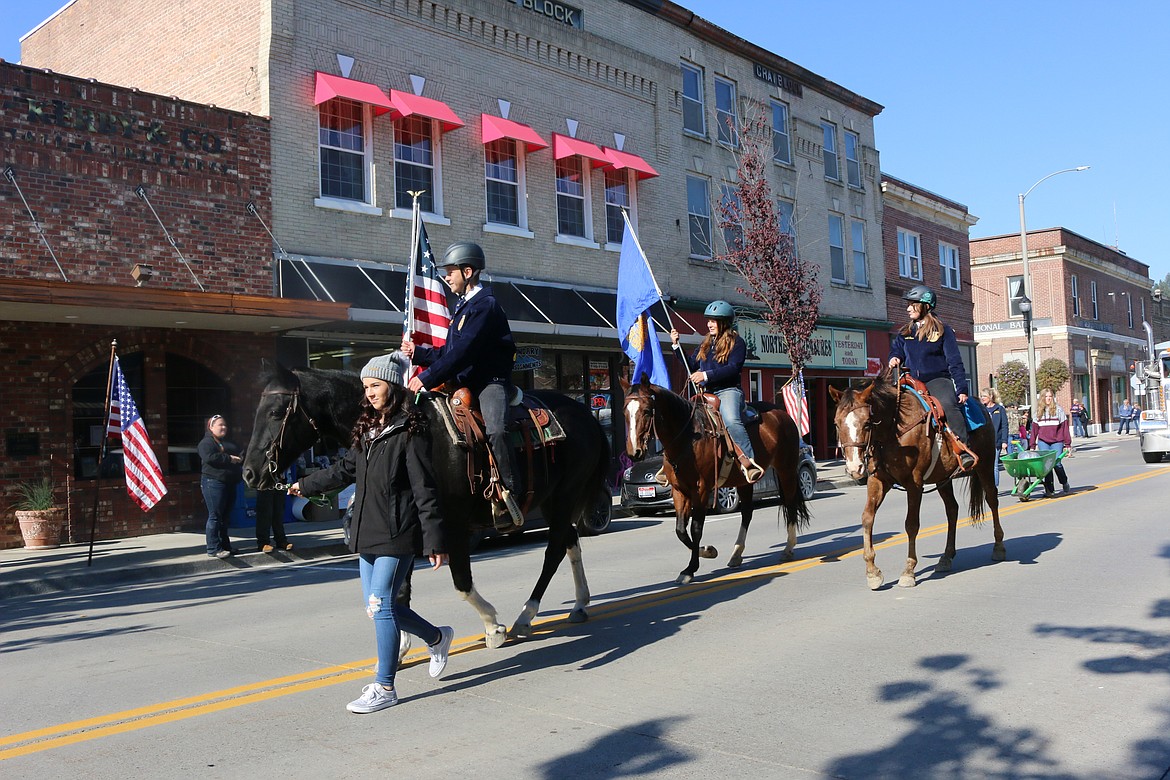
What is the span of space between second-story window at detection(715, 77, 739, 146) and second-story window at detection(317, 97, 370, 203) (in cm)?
1277

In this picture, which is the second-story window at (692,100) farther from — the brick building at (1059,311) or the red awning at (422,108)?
the brick building at (1059,311)

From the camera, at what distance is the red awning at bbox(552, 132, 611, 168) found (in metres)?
23.1

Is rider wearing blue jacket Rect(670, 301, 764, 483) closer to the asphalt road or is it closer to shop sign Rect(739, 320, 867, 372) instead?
the asphalt road

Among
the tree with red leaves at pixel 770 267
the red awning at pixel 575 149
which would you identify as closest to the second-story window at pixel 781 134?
the tree with red leaves at pixel 770 267

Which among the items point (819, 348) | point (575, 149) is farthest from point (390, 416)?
point (819, 348)

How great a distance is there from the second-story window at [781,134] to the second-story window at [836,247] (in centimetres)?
307

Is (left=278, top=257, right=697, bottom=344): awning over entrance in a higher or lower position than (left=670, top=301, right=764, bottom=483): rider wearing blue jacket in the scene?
higher

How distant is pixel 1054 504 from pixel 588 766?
13265 millimetres

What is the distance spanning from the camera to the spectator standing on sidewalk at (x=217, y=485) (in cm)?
1357

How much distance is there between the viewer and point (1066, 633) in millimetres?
6953

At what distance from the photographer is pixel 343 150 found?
19.2m

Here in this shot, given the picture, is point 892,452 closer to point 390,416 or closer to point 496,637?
point 496,637

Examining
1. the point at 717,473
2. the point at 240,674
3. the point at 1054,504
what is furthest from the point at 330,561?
the point at 1054,504

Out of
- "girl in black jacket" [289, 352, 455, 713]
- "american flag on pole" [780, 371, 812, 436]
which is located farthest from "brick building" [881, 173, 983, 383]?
"girl in black jacket" [289, 352, 455, 713]
